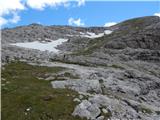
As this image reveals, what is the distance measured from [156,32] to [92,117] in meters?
62.4

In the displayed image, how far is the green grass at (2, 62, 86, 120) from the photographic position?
120 feet

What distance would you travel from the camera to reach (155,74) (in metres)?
69.0

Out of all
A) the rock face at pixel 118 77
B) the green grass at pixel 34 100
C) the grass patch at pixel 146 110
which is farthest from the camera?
the grass patch at pixel 146 110

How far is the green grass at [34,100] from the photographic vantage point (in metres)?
36.5

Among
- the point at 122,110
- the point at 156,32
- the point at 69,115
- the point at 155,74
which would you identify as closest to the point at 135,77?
the point at 155,74

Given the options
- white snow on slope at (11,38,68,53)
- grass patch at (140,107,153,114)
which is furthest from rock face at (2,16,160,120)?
white snow on slope at (11,38,68,53)

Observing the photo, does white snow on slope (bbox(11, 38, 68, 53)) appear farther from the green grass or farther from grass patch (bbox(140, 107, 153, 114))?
grass patch (bbox(140, 107, 153, 114))

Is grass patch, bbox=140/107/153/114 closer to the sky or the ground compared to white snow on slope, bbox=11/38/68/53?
closer to the ground

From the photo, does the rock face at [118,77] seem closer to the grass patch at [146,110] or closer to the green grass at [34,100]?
the grass patch at [146,110]

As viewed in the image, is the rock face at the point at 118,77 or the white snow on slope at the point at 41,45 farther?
the white snow on slope at the point at 41,45

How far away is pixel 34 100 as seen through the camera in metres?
39.7

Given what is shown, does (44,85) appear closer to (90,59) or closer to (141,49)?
(90,59)

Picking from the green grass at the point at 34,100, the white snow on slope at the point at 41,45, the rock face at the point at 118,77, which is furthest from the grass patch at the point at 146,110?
the white snow on slope at the point at 41,45

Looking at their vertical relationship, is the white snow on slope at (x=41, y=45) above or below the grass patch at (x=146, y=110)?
above
